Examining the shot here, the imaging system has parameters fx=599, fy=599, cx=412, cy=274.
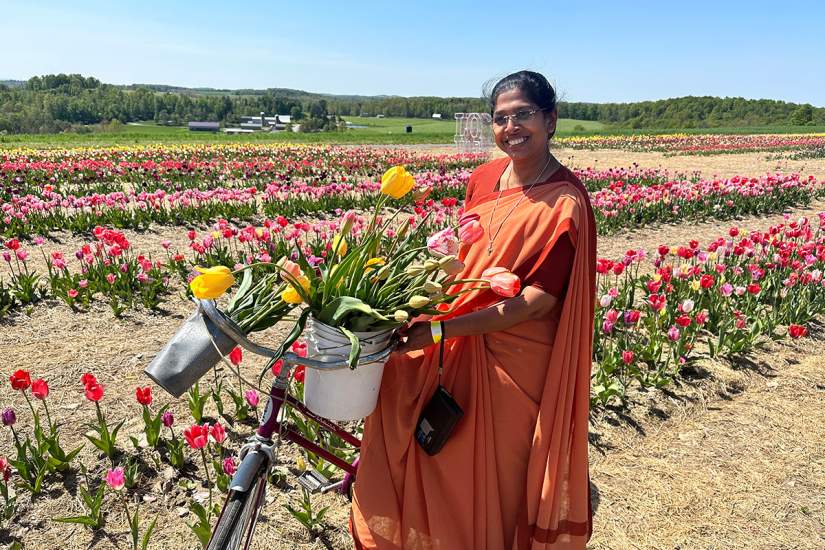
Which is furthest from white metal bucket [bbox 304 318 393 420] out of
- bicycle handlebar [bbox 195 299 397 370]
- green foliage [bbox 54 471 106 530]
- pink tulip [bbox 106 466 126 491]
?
green foliage [bbox 54 471 106 530]

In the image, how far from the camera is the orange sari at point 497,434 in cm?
197

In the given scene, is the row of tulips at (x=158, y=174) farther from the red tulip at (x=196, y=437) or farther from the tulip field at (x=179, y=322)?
the red tulip at (x=196, y=437)

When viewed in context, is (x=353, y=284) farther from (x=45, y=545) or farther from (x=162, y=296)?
(x=162, y=296)

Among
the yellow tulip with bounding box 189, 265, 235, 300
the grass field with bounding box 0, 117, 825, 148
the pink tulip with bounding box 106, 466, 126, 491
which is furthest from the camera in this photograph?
the grass field with bounding box 0, 117, 825, 148

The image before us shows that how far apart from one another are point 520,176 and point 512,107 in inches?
9.9

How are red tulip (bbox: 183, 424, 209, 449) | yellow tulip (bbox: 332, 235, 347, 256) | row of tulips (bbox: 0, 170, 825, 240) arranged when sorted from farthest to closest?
row of tulips (bbox: 0, 170, 825, 240) → red tulip (bbox: 183, 424, 209, 449) → yellow tulip (bbox: 332, 235, 347, 256)

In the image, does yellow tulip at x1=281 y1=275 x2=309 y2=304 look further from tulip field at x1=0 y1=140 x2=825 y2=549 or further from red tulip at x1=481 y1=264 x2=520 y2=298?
red tulip at x1=481 y1=264 x2=520 y2=298

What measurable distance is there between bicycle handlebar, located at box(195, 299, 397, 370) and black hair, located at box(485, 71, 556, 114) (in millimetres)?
953

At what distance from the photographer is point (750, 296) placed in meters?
5.36

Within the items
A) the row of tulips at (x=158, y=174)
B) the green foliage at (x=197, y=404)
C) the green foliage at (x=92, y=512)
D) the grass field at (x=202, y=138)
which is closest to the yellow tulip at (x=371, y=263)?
the green foliage at (x=92, y=512)

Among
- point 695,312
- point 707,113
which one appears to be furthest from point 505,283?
point 707,113

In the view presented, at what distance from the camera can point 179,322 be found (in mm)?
5465

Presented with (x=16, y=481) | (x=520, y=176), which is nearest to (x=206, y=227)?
(x=16, y=481)

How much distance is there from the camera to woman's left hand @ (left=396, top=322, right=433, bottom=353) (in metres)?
1.71
